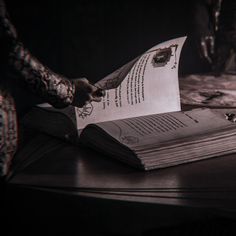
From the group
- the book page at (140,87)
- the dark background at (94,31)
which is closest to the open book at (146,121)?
the book page at (140,87)

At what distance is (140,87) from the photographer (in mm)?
1033

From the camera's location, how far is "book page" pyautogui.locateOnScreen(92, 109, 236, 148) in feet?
2.77

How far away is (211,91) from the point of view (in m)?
1.46

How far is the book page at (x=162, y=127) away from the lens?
84 centimetres

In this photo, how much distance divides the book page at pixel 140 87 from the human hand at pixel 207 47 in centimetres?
89

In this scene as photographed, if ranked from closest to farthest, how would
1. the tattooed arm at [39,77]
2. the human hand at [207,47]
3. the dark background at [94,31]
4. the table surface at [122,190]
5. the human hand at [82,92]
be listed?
the table surface at [122,190]
the tattooed arm at [39,77]
the human hand at [82,92]
the dark background at [94,31]
the human hand at [207,47]

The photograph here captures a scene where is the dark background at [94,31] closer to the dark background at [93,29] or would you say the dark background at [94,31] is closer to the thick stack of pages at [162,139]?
the dark background at [93,29]

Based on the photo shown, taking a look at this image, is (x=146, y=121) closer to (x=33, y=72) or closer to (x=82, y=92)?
(x=82, y=92)

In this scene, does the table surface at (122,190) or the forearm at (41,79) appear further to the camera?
the forearm at (41,79)

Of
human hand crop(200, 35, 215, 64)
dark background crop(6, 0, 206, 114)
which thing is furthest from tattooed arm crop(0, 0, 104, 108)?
human hand crop(200, 35, 215, 64)

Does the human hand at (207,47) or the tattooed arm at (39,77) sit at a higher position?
the tattooed arm at (39,77)

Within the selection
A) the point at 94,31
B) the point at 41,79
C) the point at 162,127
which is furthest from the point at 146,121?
the point at 94,31

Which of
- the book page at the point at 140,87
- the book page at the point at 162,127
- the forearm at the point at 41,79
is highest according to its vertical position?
the forearm at the point at 41,79

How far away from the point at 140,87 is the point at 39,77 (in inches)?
11.4
